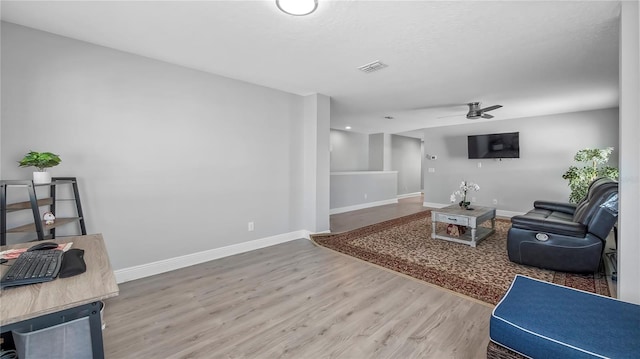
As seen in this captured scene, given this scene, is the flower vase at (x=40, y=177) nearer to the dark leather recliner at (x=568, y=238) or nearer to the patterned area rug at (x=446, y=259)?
the patterned area rug at (x=446, y=259)

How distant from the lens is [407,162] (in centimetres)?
980

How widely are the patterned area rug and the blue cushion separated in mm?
933

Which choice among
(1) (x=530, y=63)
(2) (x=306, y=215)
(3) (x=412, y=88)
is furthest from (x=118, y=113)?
(1) (x=530, y=63)

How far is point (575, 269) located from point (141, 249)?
462cm

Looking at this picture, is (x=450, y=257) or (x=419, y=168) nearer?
(x=450, y=257)

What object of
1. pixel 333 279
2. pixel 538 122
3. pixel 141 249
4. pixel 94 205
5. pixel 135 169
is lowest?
pixel 333 279

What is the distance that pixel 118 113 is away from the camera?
2676mm

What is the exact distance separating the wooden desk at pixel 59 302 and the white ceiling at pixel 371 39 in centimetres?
190

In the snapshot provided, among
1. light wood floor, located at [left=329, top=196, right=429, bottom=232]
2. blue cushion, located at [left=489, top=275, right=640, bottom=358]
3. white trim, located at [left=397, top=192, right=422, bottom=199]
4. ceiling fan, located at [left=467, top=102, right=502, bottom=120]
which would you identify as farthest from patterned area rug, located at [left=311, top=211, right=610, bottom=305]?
white trim, located at [left=397, top=192, right=422, bottom=199]

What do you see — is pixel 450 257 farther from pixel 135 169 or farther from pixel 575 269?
pixel 135 169

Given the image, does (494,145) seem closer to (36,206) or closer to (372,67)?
(372,67)

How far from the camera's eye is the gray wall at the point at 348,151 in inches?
321

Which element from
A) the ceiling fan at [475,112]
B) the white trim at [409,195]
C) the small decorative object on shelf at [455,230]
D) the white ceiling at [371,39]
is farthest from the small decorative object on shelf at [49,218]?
the white trim at [409,195]

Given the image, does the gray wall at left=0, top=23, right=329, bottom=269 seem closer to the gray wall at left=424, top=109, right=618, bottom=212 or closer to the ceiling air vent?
the ceiling air vent
